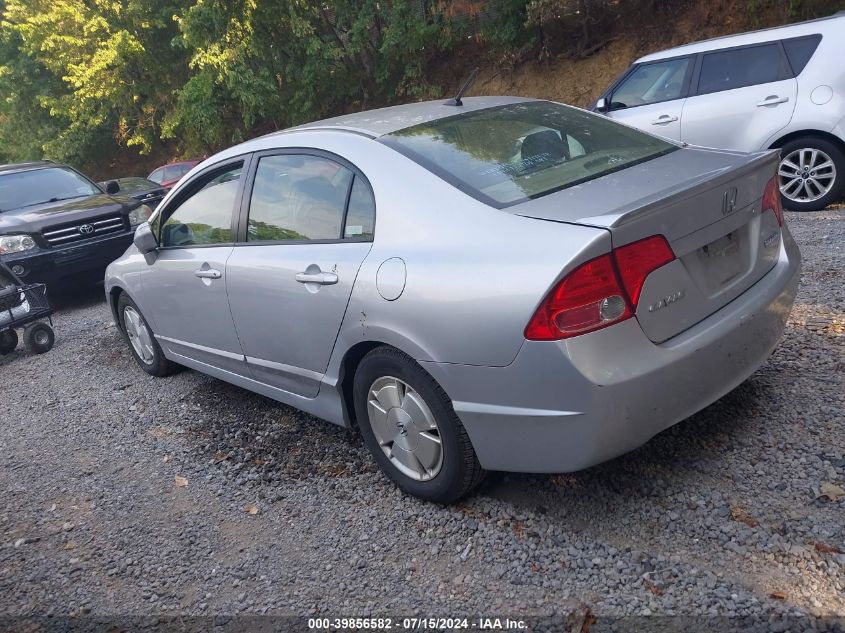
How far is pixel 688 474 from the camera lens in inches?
128

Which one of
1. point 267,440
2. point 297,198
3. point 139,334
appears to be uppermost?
point 297,198

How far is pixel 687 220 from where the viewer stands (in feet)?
9.39

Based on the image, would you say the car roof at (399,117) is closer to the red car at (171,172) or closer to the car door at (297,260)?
the car door at (297,260)

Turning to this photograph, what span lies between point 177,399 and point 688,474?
3536 millimetres

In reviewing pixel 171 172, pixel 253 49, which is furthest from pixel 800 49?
pixel 171 172

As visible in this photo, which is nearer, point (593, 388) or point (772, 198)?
point (593, 388)

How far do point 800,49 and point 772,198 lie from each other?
4.75 metres

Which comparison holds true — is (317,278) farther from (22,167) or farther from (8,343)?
(22,167)

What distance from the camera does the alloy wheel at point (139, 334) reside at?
Result: 565cm

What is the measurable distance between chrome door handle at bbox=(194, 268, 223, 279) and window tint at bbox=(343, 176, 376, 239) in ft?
3.53

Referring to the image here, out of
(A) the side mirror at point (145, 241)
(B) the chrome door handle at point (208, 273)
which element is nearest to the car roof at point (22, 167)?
(A) the side mirror at point (145, 241)

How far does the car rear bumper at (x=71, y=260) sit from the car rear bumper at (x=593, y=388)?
6941mm

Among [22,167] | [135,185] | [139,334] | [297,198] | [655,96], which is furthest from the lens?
[135,185]

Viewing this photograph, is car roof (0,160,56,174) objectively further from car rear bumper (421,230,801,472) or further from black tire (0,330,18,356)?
car rear bumper (421,230,801,472)
